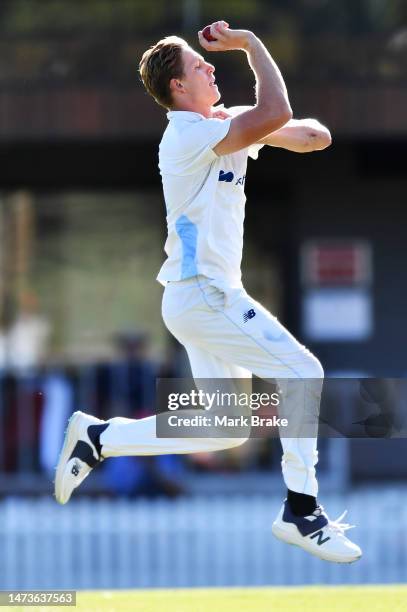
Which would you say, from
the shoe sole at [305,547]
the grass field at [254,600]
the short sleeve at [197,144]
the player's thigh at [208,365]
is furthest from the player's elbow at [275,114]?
the grass field at [254,600]

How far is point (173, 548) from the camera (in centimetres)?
1137

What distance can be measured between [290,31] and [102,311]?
3221 millimetres

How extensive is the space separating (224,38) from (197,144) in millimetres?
442

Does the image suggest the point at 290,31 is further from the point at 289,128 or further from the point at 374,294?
the point at 289,128

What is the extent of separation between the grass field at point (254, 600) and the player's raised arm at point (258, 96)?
226 centimetres

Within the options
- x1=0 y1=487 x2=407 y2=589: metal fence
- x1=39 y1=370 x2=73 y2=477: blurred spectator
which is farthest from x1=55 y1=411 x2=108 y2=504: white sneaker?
x1=39 y1=370 x2=73 y2=477: blurred spectator

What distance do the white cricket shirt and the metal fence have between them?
219 inches

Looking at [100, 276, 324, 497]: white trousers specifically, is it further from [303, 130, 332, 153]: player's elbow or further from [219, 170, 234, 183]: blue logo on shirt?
[303, 130, 332, 153]: player's elbow

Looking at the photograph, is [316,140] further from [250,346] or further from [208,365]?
[208,365]

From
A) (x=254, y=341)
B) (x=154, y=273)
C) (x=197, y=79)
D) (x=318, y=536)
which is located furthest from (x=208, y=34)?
(x=154, y=273)

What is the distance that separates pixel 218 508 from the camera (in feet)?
37.8

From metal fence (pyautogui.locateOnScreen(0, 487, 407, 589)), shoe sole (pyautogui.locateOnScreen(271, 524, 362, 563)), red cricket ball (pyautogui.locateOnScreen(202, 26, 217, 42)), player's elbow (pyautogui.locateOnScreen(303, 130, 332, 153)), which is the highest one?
red cricket ball (pyautogui.locateOnScreen(202, 26, 217, 42))

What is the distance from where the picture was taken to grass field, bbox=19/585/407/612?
685 centimetres

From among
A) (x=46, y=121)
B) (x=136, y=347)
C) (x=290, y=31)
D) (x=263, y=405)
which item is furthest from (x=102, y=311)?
(x=263, y=405)
